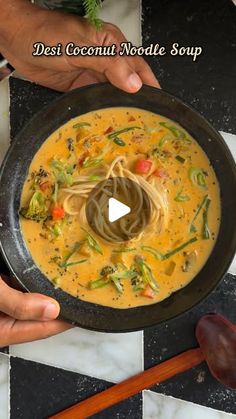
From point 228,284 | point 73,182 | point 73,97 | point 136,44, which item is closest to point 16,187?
point 73,182

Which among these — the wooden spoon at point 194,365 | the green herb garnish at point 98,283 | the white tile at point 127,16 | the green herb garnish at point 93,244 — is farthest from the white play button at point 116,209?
the white tile at point 127,16

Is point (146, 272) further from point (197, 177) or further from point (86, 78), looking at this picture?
point (86, 78)

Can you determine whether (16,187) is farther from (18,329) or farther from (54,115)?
(18,329)

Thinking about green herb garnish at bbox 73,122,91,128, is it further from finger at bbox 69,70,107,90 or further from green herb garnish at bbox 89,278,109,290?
green herb garnish at bbox 89,278,109,290

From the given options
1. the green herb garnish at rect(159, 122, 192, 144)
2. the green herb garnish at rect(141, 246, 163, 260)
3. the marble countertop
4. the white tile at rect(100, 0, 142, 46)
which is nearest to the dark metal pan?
the green herb garnish at rect(159, 122, 192, 144)

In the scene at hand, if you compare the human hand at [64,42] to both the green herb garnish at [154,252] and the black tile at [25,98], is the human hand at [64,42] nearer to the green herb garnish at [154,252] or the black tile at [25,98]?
the black tile at [25,98]
